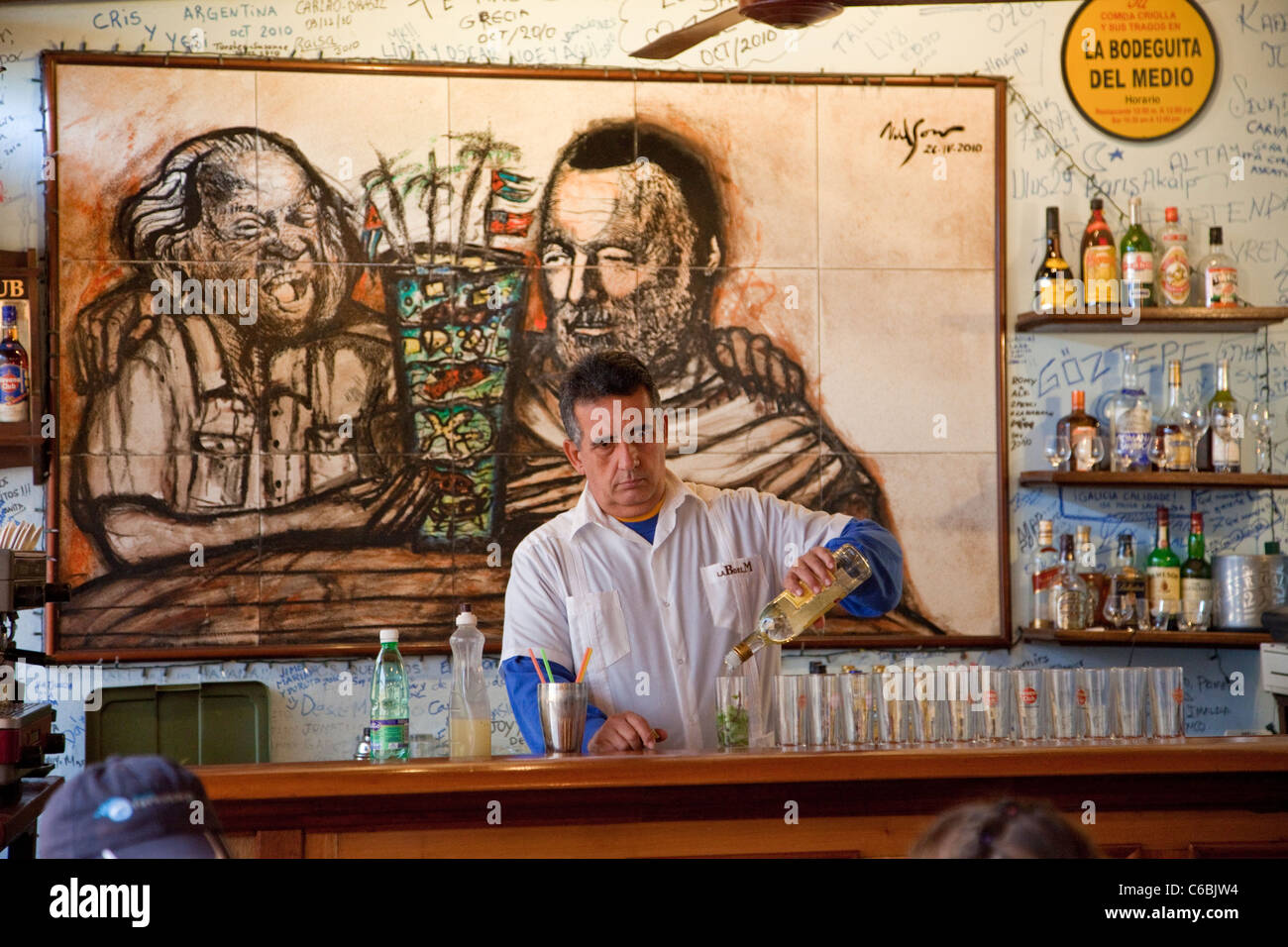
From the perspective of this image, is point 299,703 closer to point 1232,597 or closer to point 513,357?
point 513,357

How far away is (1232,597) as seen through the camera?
4105 millimetres

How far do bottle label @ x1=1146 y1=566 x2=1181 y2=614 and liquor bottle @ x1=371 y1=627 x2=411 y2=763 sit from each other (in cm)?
256

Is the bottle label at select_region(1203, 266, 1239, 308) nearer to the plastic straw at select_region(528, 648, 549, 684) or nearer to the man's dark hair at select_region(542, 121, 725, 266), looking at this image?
the man's dark hair at select_region(542, 121, 725, 266)

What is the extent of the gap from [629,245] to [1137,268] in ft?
5.22

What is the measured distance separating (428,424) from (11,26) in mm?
1709

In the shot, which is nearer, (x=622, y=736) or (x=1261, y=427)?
(x=622, y=736)

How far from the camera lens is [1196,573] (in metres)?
4.16

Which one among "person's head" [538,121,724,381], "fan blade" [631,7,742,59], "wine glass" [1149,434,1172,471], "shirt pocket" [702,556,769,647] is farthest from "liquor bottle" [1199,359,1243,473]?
"fan blade" [631,7,742,59]

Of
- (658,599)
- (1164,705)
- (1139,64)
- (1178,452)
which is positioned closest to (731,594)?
(658,599)

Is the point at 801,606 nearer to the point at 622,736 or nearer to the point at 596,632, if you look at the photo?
the point at 622,736

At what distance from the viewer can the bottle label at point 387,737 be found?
2.49m

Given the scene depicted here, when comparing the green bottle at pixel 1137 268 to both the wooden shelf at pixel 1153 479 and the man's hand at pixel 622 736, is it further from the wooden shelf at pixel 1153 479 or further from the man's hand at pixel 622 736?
the man's hand at pixel 622 736

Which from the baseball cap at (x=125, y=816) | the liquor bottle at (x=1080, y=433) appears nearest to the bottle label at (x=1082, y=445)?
the liquor bottle at (x=1080, y=433)
